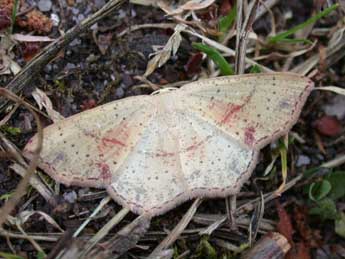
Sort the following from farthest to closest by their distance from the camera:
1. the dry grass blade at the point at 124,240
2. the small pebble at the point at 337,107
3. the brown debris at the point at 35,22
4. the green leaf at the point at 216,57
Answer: the small pebble at the point at 337,107 → the brown debris at the point at 35,22 → the green leaf at the point at 216,57 → the dry grass blade at the point at 124,240

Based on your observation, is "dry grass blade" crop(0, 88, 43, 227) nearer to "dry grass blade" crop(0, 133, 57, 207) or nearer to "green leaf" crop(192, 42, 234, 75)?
"dry grass blade" crop(0, 133, 57, 207)

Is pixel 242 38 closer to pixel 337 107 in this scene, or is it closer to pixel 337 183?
pixel 337 107

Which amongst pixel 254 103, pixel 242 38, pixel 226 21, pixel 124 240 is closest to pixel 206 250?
pixel 124 240

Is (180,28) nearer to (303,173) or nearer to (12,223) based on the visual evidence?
(303,173)

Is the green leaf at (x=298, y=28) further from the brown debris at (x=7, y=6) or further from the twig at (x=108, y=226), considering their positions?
the brown debris at (x=7, y=6)

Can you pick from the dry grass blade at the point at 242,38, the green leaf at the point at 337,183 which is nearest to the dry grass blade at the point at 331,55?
the dry grass blade at the point at 242,38

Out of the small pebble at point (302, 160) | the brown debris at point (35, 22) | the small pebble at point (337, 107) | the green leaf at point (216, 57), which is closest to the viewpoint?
the green leaf at point (216, 57)
